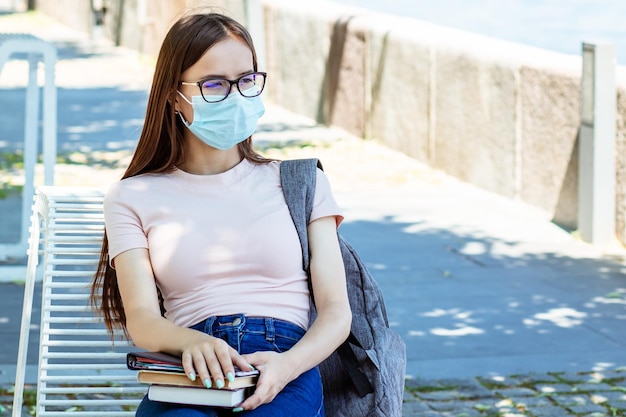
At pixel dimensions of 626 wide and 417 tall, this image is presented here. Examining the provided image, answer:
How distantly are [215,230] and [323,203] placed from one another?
323 millimetres

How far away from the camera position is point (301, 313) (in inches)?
131

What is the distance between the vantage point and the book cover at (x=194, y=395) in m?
2.90

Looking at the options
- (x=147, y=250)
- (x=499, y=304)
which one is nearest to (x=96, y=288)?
(x=147, y=250)

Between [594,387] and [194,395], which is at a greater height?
[194,395]

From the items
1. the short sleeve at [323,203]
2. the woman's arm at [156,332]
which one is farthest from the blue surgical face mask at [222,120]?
the woman's arm at [156,332]

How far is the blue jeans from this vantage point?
2959 mm

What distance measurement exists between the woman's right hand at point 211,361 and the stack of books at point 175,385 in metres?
0.02

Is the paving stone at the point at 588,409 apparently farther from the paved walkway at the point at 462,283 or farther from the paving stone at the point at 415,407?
the paving stone at the point at 415,407

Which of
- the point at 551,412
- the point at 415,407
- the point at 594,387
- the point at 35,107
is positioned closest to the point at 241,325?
the point at 415,407

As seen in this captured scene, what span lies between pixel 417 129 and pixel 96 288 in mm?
7414

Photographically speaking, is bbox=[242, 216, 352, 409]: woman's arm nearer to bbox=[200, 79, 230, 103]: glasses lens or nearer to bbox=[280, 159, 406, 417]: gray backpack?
bbox=[280, 159, 406, 417]: gray backpack

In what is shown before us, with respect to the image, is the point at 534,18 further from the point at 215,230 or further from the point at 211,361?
the point at 211,361

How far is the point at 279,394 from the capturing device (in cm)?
304

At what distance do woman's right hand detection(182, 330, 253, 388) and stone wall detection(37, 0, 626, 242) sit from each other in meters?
3.53
